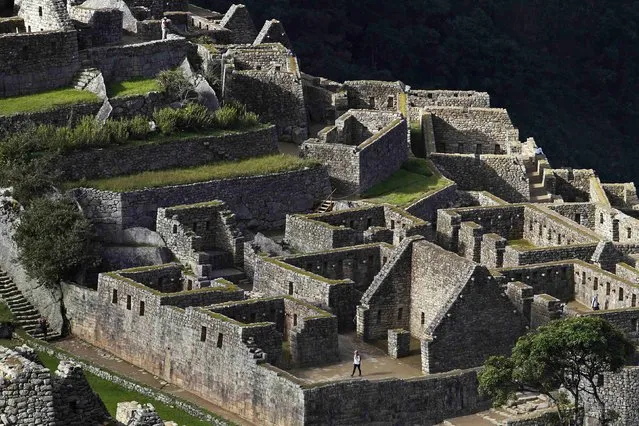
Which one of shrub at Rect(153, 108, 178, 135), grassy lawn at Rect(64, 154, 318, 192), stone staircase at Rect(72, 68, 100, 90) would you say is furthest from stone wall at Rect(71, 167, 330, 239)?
stone staircase at Rect(72, 68, 100, 90)

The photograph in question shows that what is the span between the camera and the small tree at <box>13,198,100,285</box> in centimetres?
7175

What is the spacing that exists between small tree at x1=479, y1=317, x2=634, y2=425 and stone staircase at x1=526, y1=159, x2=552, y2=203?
62.1ft

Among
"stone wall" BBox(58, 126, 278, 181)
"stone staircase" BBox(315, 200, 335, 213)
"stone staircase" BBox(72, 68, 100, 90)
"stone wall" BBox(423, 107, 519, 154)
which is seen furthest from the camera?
"stone wall" BBox(423, 107, 519, 154)

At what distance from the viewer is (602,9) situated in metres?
161

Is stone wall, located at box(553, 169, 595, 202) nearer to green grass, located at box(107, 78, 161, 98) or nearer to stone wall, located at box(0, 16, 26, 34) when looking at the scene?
green grass, located at box(107, 78, 161, 98)

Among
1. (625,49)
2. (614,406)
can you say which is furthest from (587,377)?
(625,49)

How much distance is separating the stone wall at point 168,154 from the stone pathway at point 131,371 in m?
6.02

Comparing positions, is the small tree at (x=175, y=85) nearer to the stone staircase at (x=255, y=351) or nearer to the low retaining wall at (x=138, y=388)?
the low retaining wall at (x=138, y=388)

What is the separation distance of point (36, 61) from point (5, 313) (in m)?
9.71

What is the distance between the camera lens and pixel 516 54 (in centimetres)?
14875

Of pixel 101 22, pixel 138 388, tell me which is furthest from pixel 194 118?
pixel 138 388

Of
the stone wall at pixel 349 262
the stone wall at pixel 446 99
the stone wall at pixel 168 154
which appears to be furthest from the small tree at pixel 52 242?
the stone wall at pixel 446 99

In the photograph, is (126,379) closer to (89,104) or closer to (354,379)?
(354,379)

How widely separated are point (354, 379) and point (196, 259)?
8978 mm
